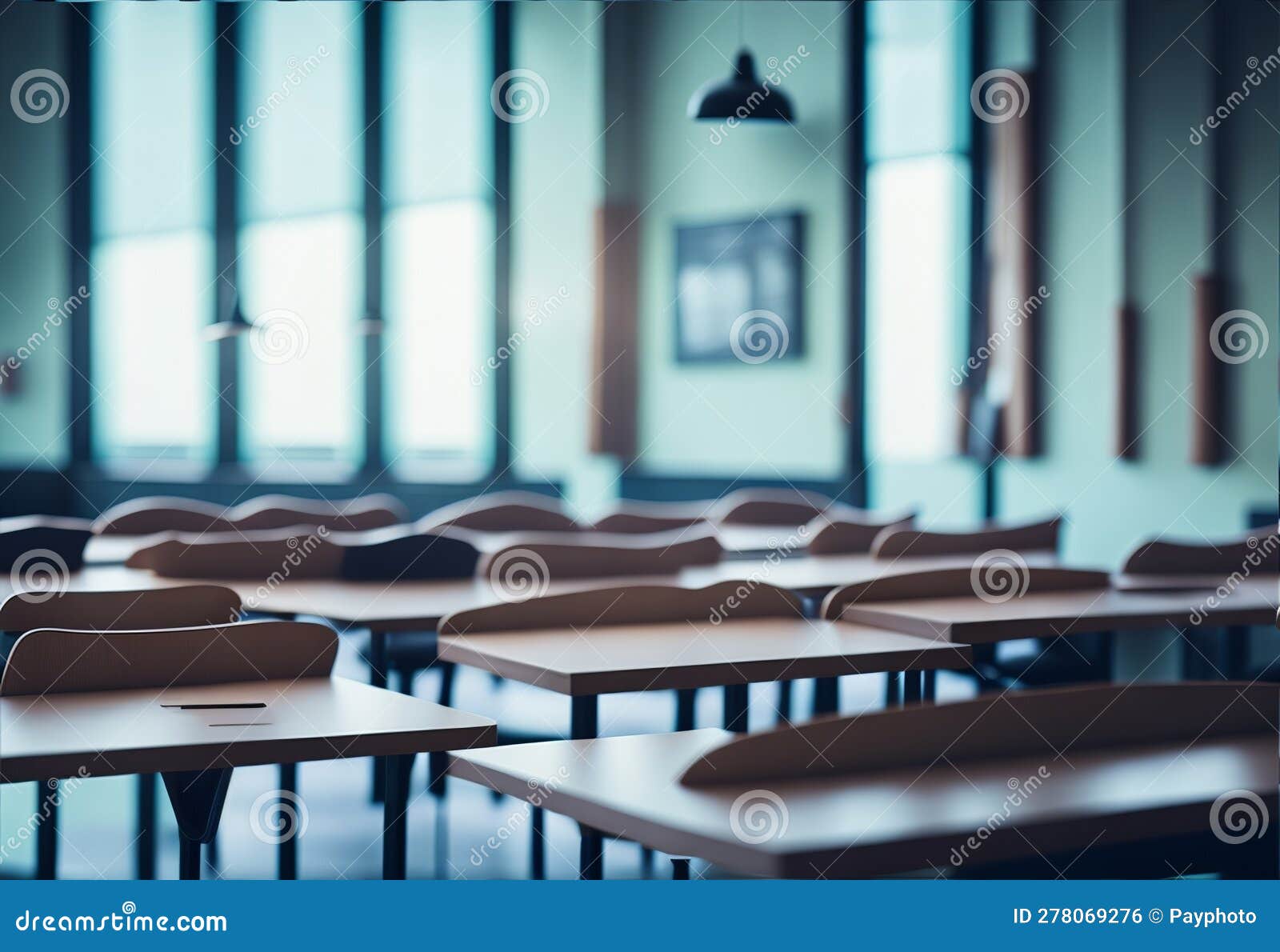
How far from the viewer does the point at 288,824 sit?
3.57 m

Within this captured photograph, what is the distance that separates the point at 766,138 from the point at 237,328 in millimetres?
3003

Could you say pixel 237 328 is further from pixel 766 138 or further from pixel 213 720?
pixel 213 720

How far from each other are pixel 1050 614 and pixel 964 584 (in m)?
0.33

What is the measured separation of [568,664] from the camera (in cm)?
257

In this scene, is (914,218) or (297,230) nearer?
(914,218)

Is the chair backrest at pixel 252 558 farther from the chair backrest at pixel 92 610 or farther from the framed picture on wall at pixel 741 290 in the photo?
the framed picture on wall at pixel 741 290

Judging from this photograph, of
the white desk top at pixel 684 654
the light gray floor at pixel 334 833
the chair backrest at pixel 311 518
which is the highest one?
the chair backrest at pixel 311 518

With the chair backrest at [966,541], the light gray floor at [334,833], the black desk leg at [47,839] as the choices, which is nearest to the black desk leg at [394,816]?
the black desk leg at [47,839]

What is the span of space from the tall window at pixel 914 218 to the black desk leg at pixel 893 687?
189 inches

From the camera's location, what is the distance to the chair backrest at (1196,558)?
4.04m

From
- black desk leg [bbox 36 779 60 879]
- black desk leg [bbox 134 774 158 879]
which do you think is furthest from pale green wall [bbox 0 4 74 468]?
black desk leg [bbox 36 779 60 879]

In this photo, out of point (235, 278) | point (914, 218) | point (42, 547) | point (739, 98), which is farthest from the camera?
point (235, 278)

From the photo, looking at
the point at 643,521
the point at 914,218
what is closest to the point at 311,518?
the point at 643,521

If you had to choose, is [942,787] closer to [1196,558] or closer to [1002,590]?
[1002,590]
